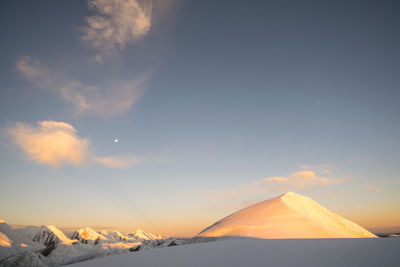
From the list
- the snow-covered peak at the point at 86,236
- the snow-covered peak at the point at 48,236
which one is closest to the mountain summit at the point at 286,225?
the snow-covered peak at the point at 48,236

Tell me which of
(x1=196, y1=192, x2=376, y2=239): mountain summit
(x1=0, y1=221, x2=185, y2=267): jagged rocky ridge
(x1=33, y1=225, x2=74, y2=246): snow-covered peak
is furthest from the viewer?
(x1=33, y1=225, x2=74, y2=246): snow-covered peak

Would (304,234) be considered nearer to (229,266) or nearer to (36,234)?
(229,266)

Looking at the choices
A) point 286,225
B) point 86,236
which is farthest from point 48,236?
point 286,225

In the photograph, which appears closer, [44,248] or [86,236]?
[44,248]

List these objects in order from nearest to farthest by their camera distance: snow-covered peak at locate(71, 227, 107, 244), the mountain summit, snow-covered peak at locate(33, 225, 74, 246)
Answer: the mountain summit → snow-covered peak at locate(33, 225, 74, 246) → snow-covered peak at locate(71, 227, 107, 244)

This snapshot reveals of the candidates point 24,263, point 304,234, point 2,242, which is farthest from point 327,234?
point 2,242

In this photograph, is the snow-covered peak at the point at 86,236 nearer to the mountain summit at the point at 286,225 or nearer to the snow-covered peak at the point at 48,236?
the snow-covered peak at the point at 48,236

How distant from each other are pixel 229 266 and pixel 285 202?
1827cm

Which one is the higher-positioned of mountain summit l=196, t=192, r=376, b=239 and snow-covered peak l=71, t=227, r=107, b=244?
mountain summit l=196, t=192, r=376, b=239

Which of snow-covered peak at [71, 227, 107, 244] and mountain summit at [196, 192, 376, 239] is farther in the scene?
snow-covered peak at [71, 227, 107, 244]

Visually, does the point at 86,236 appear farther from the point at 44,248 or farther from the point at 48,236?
the point at 44,248

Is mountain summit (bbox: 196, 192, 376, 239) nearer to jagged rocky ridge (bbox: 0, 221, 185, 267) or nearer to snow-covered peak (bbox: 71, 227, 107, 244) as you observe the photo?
jagged rocky ridge (bbox: 0, 221, 185, 267)

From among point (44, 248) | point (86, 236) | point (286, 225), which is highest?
point (286, 225)

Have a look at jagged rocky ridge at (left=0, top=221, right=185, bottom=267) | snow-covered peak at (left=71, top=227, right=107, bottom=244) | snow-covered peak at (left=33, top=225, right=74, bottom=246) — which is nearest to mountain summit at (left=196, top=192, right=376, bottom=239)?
jagged rocky ridge at (left=0, top=221, right=185, bottom=267)
